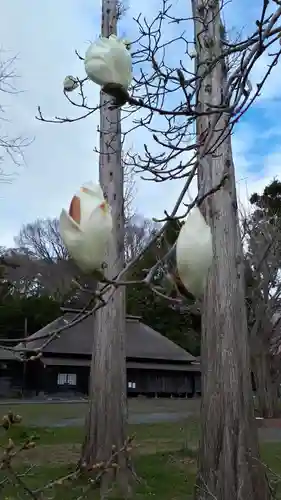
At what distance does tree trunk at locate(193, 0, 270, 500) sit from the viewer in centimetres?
395

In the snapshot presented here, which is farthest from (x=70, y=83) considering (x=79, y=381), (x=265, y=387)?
(x=79, y=381)

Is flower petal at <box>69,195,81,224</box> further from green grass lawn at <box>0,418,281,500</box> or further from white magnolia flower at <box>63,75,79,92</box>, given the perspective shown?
green grass lawn at <box>0,418,281,500</box>

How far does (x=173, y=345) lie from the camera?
21281 mm

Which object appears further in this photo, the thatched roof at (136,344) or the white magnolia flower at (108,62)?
the thatched roof at (136,344)

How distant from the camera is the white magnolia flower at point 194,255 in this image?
0.79m

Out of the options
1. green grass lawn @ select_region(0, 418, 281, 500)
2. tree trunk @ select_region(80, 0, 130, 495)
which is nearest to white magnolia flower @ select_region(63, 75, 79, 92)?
green grass lawn @ select_region(0, 418, 281, 500)

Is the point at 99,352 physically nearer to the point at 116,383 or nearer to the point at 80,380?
the point at 116,383

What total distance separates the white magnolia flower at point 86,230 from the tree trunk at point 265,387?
13368 millimetres

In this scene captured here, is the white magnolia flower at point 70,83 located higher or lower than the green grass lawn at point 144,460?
higher

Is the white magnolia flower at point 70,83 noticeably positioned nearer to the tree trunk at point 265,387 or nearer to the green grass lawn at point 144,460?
the green grass lawn at point 144,460

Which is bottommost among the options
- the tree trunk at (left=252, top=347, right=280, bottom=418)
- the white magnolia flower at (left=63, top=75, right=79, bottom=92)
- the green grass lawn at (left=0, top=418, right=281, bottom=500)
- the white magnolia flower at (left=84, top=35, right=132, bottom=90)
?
the green grass lawn at (left=0, top=418, right=281, bottom=500)

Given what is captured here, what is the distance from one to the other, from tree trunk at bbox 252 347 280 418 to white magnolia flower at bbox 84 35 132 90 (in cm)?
1325

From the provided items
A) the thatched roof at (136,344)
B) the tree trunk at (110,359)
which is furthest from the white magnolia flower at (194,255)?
the thatched roof at (136,344)

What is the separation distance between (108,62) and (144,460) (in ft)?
22.3
